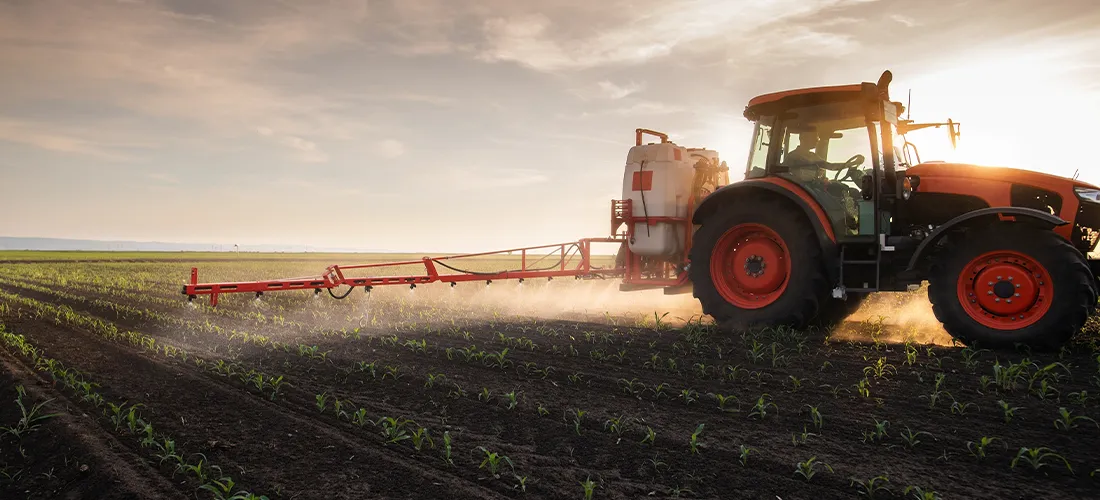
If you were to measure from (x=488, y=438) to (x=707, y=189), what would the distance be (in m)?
6.99

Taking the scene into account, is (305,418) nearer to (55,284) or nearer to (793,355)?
(793,355)

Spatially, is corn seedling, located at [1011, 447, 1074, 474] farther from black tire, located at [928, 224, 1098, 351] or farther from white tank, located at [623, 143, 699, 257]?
white tank, located at [623, 143, 699, 257]

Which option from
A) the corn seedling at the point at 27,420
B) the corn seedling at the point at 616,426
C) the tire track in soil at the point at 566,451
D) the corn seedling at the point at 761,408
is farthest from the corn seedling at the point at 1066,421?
the corn seedling at the point at 27,420

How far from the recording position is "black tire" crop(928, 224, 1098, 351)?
235 inches

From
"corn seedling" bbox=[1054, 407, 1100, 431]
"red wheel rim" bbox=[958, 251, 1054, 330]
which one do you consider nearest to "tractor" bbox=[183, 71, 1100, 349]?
"red wheel rim" bbox=[958, 251, 1054, 330]

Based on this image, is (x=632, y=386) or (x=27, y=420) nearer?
(x=27, y=420)

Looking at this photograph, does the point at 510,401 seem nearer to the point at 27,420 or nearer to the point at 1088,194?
the point at 27,420

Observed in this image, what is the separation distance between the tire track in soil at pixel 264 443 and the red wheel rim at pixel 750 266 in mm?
5240

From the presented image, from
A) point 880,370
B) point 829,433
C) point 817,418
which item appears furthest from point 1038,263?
point 829,433

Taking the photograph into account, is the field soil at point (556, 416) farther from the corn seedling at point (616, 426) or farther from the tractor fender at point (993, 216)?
the tractor fender at point (993, 216)

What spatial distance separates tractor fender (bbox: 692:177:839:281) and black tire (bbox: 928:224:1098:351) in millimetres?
1053

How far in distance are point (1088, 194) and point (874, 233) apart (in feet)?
6.67

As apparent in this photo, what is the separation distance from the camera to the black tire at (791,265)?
7.48 m

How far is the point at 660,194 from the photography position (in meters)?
10.0
